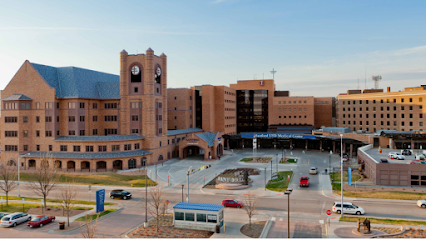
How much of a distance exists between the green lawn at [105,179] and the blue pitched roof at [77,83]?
68.2 ft

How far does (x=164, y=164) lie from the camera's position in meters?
76.6

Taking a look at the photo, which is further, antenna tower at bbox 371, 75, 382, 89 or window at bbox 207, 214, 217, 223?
antenna tower at bbox 371, 75, 382, 89

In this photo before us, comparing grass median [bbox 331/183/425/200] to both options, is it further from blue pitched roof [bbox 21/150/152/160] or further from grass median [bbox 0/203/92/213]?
blue pitched roof [bbox 21/150/152/160]

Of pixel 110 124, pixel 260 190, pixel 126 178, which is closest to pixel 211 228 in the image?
pixel 260 190

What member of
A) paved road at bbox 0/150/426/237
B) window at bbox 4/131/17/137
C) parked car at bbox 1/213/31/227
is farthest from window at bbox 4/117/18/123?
parked car at bbox 1/213/31/227

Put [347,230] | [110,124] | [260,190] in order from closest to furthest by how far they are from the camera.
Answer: [347,230]
[260,190]
[110,124]

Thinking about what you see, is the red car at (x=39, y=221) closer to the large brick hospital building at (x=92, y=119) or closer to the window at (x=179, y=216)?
the window at (x=179, y=216)

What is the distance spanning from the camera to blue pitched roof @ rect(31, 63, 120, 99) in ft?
242

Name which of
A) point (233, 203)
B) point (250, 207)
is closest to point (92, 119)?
point (233, 203)

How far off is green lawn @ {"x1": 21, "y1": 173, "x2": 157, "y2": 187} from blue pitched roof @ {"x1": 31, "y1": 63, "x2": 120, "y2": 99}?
2078cm

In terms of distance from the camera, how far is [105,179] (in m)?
59.4

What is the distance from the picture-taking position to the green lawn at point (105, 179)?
5597 cm

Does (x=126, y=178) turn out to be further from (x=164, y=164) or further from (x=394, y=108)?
(x=394, y=108)

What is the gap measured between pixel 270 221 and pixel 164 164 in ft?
149
